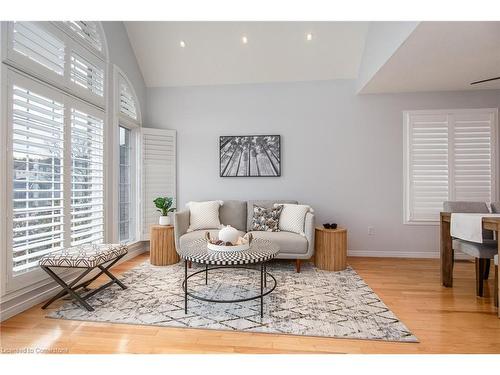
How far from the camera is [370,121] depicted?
402 centimetres

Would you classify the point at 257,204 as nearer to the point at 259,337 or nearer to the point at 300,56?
the point at 259,337

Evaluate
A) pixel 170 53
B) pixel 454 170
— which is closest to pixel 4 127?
pixel 170 53

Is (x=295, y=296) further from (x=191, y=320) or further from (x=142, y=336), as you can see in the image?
(x=142, y=336)

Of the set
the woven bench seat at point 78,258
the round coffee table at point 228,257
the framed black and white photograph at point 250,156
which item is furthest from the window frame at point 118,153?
the round coffee table at point 228,257

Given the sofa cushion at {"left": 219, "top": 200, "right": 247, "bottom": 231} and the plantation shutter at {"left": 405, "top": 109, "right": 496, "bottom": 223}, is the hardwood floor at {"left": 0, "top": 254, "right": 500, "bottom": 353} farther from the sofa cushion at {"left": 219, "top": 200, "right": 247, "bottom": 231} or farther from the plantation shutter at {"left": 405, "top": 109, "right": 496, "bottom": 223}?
the sofa cushion at {"left": 219, "top": 200, "right": 247, "bottom": 231}

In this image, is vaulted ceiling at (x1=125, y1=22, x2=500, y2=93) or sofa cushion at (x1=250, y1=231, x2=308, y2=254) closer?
vaulted ceiling at (x1=125, y1=22, x2=500, y2=93)

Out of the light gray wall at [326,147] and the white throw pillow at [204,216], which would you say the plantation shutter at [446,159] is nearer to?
the light gray wall at [326,147]

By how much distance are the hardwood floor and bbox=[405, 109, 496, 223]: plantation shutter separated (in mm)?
1828

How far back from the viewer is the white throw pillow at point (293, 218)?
3.47 meters

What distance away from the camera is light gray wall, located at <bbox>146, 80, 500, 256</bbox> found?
3963mm

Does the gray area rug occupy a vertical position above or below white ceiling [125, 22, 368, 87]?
below

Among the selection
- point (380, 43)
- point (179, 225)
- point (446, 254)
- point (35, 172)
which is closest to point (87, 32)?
point (35, 172)

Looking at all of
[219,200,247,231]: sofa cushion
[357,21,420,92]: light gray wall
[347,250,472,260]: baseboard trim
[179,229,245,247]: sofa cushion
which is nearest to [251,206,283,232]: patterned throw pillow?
[219,200,247,231]: sofa cushion

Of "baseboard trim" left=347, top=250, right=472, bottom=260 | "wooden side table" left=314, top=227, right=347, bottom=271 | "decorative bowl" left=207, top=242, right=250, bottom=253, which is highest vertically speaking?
"decorative bowl" left=207, top=242, right=250, bottom=253
